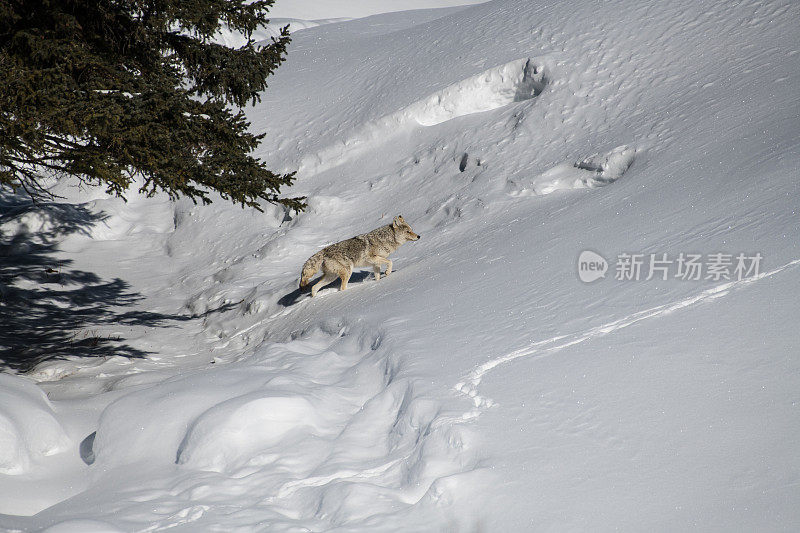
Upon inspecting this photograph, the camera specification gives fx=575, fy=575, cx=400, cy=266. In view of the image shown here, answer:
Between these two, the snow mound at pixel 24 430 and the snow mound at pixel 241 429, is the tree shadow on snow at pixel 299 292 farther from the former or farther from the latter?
the snow mound at pixel 241 429

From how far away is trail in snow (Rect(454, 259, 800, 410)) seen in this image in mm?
5051

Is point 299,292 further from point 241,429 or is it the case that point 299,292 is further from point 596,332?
point 596,332

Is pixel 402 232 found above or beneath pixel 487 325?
above

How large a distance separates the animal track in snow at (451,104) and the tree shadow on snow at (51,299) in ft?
21.7

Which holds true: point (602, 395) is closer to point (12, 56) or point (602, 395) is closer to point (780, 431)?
point (780, 431)

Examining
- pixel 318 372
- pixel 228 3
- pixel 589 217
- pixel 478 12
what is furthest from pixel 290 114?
pixel 318 372

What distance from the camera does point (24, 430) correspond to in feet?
16.9

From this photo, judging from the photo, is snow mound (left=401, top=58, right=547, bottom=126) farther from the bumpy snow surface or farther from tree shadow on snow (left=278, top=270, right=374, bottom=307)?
tree shadow on snow (left=278, top=270, right=374, bottom=307)

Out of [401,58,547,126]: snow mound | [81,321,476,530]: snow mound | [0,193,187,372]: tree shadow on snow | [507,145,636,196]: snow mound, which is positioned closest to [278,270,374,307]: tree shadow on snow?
[0,193,187,372]: tree shadow on snow

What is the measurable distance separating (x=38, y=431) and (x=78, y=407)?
3.64ft

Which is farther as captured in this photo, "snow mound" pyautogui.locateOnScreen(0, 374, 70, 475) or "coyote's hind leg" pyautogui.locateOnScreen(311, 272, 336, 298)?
"coyote's hind leg" pyautogui.locateOnScreen(311, 272, 336, 298)

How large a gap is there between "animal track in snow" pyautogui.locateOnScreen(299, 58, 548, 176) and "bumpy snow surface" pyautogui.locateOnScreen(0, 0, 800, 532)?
0.07 m

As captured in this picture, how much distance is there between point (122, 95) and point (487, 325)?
572 cm

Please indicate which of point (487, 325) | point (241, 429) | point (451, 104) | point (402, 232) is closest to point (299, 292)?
point (402, 232)
